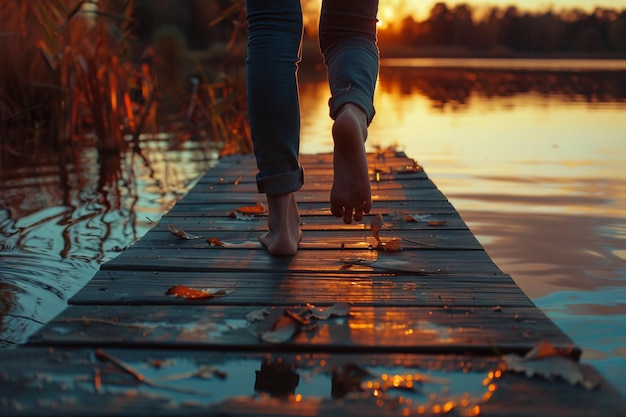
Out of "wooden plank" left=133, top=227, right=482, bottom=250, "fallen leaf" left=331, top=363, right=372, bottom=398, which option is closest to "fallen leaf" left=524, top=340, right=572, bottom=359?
"fallen leaf" left=331, top=363, right=372, bottom=398

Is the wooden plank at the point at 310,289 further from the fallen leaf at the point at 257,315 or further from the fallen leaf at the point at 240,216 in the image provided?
the fallen leaf at the point at 240,216

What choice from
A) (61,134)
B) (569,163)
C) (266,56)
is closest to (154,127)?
(61,134)

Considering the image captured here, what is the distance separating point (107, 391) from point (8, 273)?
1289mm

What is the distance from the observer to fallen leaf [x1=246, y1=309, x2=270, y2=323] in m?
1.38

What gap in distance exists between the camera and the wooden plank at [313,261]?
175cm

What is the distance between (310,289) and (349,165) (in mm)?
326

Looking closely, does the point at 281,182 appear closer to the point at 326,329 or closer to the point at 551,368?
the point at 326,329

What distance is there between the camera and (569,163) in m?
4.84

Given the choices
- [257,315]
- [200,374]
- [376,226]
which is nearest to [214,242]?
[376,226]

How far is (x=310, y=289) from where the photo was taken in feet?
5.20

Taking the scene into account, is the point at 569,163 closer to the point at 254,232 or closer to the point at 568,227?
the point at 568,227

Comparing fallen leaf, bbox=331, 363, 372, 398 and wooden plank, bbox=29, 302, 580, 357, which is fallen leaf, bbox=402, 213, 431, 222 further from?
fallen leaf, bbox=331, 363, 372, 398

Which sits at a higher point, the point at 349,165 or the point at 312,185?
the point at 349,165

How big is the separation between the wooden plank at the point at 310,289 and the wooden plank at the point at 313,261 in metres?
0.04
